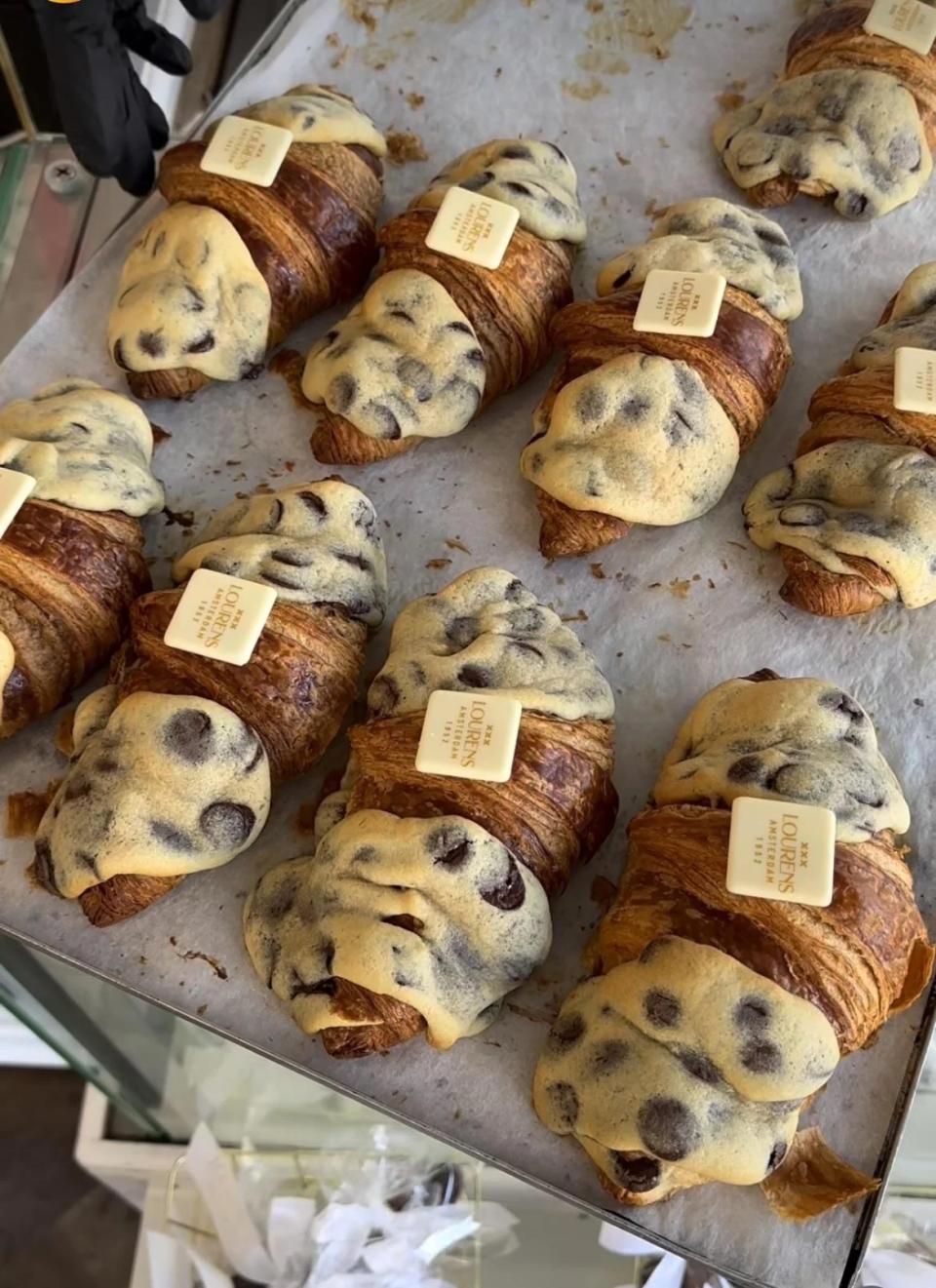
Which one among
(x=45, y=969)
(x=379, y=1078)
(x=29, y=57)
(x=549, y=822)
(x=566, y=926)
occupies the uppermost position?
(x=29, y=57)

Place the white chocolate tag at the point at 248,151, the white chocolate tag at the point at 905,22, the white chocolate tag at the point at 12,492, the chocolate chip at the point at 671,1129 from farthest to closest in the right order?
1. the white chocolate tag at the point at 905,22
2. the white chocolate tag at the point at 248,151
3. the white chocolate tag at the point at 12,492
4. the chocolate chip at the point at 671,1129

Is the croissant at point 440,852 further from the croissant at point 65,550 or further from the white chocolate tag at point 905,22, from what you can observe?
the white chocolate tag at point 905,22

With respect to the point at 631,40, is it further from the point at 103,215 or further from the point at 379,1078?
the point at 379,1078

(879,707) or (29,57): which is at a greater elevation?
(29,57)

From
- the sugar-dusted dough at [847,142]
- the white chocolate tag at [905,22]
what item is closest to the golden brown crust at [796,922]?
the sugar-dusted dough at [847,142]

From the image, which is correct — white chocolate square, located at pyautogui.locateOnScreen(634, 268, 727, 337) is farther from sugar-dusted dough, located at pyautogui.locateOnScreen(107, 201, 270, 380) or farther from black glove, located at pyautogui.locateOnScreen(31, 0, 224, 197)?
black glove, located at pyautogui.locateOnScreen(31, 0, 224, 197)

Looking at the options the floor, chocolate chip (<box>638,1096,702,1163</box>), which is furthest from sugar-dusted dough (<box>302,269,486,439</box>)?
the floor

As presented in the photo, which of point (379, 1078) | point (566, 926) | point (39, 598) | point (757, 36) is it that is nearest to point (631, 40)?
point (757, 36)
